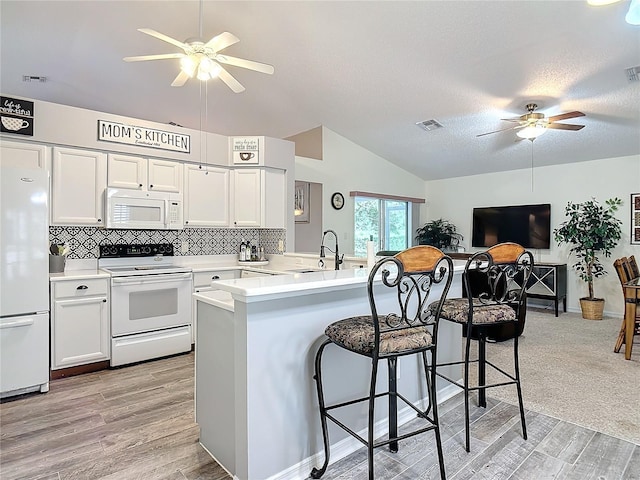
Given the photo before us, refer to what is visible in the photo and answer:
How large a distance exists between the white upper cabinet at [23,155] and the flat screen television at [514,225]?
662 cm

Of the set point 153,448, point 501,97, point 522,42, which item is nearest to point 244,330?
point 153,448

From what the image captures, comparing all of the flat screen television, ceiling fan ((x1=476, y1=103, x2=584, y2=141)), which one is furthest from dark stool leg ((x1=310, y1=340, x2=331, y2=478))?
the flat screen television

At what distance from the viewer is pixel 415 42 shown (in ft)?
12.1

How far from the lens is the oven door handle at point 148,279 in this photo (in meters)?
3.51

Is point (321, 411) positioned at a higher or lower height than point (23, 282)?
Answer: lower

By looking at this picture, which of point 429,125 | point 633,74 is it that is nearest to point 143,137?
point 429,125

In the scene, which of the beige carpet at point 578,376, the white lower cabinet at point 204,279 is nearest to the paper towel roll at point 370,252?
the beige carpet at point 578,376

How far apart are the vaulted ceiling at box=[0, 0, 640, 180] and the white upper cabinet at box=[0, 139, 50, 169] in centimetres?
127

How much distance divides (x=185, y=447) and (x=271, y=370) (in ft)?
2.90

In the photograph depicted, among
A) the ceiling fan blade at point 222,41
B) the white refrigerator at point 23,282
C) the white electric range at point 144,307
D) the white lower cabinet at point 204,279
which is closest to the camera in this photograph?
the ceiling fan blade at point 222,41

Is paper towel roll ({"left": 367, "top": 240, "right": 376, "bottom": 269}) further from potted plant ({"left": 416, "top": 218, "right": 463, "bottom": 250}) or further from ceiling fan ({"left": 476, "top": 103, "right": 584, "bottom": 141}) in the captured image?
potted plant ({"left": 416, "top": 218, "right": 463, "bottom": 250})

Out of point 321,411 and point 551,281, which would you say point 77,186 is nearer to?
point 321,411

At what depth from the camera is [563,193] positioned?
20.2 ft

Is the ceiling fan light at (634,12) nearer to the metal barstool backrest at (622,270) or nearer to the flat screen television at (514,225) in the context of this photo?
the metal barstool backrest at (622,270)
